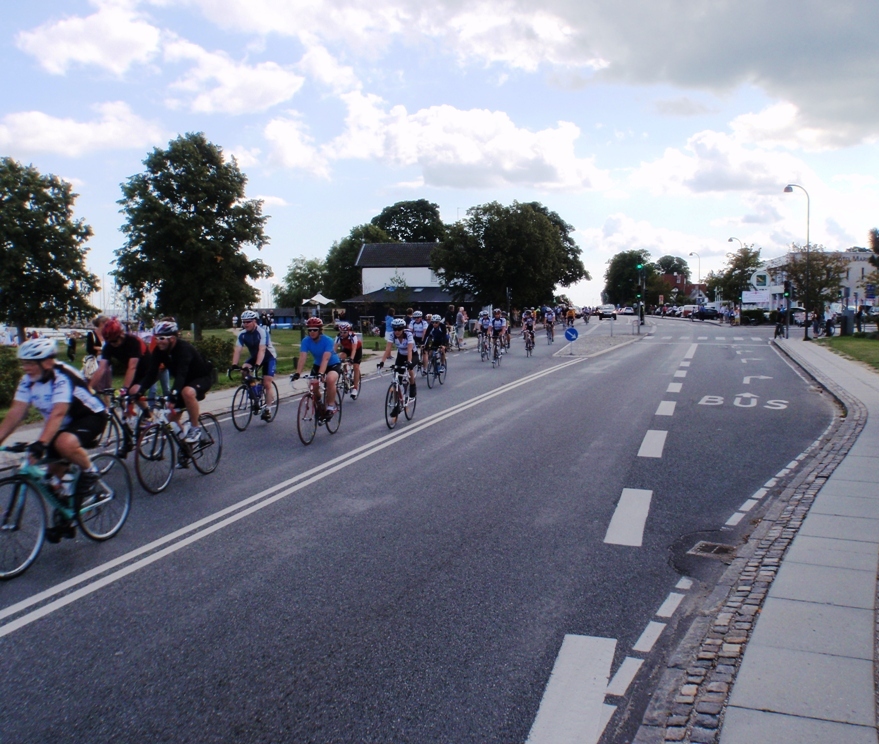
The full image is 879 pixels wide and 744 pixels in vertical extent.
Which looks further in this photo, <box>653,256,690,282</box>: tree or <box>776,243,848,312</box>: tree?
<box>653,256,690,282</box>: tree

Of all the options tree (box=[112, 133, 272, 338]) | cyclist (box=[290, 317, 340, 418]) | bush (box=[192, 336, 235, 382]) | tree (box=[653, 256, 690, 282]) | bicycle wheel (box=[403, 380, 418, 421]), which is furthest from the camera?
tree (box=[653, 256, 690, 282])

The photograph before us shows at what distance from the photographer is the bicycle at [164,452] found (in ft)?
27.5

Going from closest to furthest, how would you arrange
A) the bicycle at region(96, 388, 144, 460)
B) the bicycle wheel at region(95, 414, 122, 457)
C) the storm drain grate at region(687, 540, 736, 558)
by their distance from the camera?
1. the storm drain grate at region(687, 540, 736, 558)
2. the bicycle at region(96, 388, 144, 460)
3. the bicycle wheel at region(95, 414, 122, 457)

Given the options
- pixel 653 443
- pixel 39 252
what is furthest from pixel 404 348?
pixel 39 252

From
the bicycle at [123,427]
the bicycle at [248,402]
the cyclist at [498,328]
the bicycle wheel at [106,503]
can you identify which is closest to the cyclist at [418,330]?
the bicycle at [248,402]

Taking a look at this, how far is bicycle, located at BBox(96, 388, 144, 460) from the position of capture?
9789mm

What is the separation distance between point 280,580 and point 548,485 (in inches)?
150

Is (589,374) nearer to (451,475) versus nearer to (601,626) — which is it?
(451,475)

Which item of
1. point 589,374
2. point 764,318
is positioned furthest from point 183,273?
point 764,318

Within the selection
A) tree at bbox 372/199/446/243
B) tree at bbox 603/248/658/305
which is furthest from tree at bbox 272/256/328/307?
tree at bbox 603/248/658/305

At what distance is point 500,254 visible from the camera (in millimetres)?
62500

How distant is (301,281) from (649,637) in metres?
132

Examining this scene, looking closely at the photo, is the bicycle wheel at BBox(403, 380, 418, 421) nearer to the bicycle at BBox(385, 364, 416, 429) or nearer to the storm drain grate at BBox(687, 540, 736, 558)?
the bicycle at BBox(385, 364, 416, 429)

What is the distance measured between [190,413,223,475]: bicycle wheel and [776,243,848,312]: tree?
48087mm
